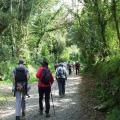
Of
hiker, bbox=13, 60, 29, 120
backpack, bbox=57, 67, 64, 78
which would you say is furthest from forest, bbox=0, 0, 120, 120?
hiker, bbox=13, 60, 29, 120

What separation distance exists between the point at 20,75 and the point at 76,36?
1238 inches

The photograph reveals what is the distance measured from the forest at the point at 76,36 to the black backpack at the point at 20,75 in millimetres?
2937

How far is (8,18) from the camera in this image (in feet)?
98.1

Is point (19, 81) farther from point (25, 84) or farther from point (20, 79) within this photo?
point (25, 84)

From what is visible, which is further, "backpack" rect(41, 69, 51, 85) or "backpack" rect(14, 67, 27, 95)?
"backpack" rect(41, 69, 51, 85)

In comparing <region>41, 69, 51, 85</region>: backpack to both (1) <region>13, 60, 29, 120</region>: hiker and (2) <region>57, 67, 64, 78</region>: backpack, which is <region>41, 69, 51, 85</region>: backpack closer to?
(1) <region>13, 60, 29, 120</region>: hiker

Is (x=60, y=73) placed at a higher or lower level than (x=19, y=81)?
higher

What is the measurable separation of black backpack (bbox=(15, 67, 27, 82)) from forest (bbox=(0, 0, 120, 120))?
2937mm

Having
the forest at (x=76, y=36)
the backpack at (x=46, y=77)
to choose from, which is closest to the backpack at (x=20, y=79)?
the backpack at (x=46, y=77)

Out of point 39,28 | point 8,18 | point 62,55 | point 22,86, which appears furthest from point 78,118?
point 62,55

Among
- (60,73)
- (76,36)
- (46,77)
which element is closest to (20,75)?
(46,77)

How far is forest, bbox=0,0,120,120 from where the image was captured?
18.0m

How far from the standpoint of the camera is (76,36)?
44.0 meters

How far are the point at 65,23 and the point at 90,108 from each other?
118 ft
